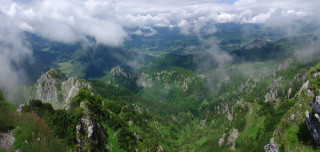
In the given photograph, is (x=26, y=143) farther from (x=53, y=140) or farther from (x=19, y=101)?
(x=19, y=101)

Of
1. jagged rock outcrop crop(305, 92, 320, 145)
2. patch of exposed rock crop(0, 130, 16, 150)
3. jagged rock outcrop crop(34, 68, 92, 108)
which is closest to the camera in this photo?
patch of exposed rock crop(0, 130, 16, 150)

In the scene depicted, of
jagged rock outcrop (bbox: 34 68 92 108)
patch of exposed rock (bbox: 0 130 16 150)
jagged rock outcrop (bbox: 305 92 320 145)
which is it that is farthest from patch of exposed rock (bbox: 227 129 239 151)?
jagged rock outcrop (bbox: 34 68 92 108)

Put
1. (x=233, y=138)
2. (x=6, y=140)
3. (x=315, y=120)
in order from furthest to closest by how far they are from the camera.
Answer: (x=233, y=138)
(x=315, y=120)
(x=6, y=140)

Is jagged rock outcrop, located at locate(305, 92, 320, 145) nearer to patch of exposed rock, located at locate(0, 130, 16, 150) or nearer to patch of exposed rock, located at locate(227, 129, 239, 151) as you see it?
patch of exposed rock, located at locate(0, 130, 16, 150)

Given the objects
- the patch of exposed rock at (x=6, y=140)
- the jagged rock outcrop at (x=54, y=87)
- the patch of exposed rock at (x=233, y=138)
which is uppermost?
the patch of exposed rock at (x=6, y=140)

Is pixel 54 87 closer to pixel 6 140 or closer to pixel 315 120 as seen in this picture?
pixel 6 140

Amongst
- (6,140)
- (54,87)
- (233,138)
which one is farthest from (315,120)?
(54,87)

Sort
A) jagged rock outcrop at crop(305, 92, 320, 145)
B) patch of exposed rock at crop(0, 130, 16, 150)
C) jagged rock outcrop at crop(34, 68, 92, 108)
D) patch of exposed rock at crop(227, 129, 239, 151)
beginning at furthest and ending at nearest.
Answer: jagged rock outcrop at crop(34, 68, 92, 108)
patch of exposed rock at crop(227, 129, 239, 151)
jagged rock outcrop at crop(305, 92, 320, 145)
patch of exposed rock at crop(0, 130, 16, 150)

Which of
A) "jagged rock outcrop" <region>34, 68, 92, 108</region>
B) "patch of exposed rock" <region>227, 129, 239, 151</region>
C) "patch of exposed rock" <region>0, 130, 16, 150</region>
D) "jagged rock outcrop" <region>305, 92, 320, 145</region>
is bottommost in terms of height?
"patch of exposed rock" <region>227, 129, 239, 151</region>

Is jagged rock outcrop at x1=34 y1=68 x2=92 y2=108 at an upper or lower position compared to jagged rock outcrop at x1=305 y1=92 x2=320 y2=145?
lower

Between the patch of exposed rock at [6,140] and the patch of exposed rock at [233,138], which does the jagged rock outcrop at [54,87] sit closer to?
the patch of exposed rock at [233,138]

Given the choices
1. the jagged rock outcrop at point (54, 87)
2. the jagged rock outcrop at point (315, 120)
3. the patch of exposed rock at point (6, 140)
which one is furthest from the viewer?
the jagged rock outcrop at point (54, 87)

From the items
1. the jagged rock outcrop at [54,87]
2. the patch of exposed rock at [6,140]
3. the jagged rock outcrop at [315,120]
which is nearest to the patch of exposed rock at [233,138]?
the jagged rock outcrop at [315,120]
